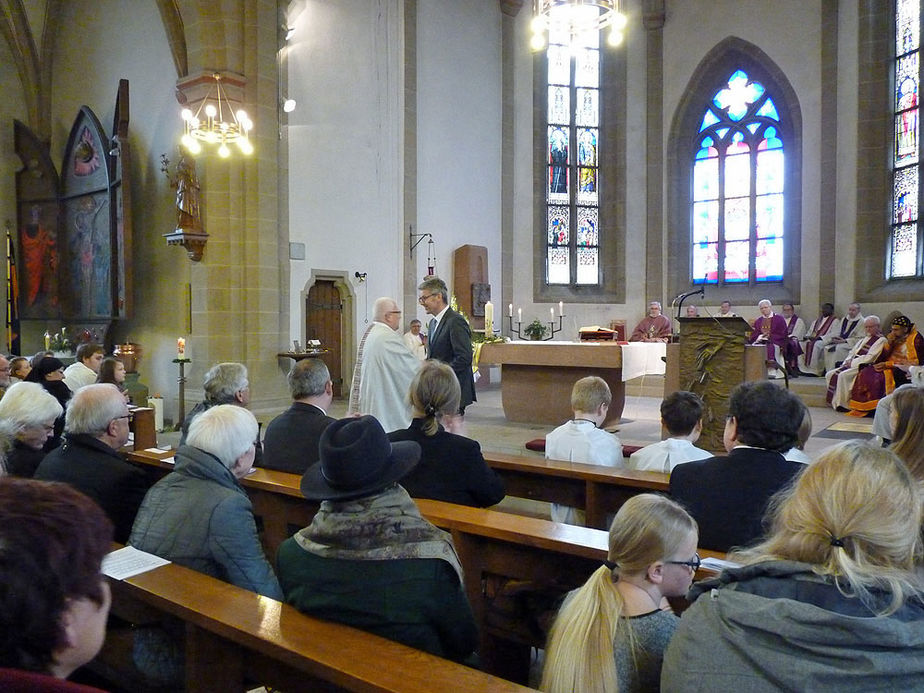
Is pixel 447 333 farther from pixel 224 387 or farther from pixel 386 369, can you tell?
pixel 224 387

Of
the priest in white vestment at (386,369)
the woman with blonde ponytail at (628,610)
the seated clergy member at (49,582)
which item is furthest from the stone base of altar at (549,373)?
the seated clergy member at (49,582)

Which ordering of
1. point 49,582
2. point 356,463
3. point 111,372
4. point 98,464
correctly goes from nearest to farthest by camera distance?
point 49,582 → point 356,463 → point 98,464 → point 111,372

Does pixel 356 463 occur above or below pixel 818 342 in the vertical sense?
above

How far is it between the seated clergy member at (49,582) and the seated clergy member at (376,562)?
2.78 feet

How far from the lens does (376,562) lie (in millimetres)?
1881

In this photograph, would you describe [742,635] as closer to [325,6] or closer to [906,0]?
[325,6]

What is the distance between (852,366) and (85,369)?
8990 mm

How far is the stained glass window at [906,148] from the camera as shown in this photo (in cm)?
1255

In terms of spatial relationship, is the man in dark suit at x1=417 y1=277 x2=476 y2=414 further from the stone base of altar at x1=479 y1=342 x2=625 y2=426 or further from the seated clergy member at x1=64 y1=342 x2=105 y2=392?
the seated clergy member at x1=64 y1=342 x2=105 y2=392

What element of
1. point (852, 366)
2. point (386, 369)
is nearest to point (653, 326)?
point (852, 366)

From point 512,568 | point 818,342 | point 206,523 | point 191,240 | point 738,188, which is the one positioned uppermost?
point 738,188

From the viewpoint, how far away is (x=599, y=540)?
8.06ft

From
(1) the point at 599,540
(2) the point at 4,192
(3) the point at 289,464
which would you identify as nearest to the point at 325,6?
(2) the point at 4,192

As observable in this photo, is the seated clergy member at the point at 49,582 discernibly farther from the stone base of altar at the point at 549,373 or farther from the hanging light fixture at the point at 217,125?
the hanging light fixture at the point at 217,125
